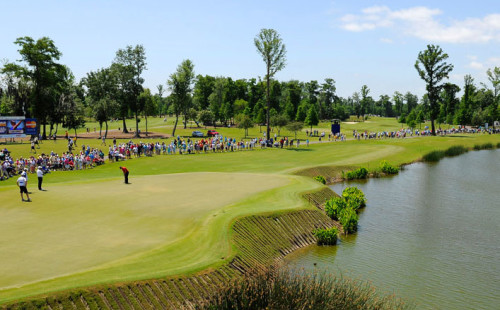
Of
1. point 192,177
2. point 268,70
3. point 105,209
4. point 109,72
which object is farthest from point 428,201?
point 109,72

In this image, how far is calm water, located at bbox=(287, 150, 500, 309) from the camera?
57.1 ft

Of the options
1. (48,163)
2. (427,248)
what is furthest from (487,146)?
(48,163)

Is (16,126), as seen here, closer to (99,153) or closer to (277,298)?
(99,153)

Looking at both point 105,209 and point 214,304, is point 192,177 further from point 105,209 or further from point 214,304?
point 214,304

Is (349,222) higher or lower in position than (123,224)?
lower

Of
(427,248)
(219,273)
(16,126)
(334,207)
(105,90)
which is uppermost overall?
(105,90)

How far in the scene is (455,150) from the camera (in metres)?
70.7

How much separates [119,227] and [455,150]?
2594 inches

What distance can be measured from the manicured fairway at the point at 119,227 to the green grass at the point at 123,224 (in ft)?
0.13

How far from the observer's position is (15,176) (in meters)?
38.3

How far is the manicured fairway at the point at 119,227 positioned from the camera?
49.2ft

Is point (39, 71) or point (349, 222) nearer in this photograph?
point (349, 222)

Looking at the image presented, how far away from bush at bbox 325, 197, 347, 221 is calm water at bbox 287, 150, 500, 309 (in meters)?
1.84

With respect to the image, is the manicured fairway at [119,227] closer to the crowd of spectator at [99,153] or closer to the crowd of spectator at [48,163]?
the crowd of spectator at [48,163]
